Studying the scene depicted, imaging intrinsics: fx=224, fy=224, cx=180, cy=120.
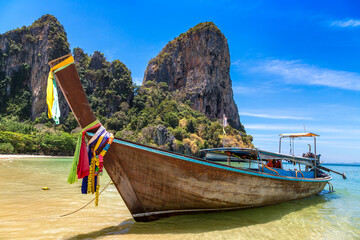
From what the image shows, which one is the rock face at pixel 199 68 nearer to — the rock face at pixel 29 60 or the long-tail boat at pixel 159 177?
the rock face at pixel 29 60

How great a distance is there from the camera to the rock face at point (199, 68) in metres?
88.6

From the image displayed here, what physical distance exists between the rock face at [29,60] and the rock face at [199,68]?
1502 inches

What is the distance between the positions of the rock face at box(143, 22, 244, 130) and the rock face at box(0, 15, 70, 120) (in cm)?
3816

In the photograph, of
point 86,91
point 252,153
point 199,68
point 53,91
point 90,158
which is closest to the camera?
point 53,91

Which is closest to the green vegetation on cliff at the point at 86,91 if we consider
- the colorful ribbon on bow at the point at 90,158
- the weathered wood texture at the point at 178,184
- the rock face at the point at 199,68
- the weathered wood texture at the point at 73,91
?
the rock face at the point at 199,68

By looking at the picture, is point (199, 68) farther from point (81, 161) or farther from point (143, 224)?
point (81, 161)

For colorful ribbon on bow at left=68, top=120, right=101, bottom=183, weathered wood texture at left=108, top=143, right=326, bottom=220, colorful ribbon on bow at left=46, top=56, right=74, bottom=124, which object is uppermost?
colorful ribbon on bow at left=46, top=56, right=74, bottom=124

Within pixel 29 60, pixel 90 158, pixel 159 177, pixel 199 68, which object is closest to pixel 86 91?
pixel 29 60

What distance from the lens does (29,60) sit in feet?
211

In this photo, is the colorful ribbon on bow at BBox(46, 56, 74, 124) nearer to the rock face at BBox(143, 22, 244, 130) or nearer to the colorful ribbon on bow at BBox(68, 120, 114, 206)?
the colorful ribbon on bow at BBox(68, 120, 114, 206)

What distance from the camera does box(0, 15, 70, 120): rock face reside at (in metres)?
60.9

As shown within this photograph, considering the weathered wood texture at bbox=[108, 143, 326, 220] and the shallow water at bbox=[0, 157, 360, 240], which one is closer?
the shallow water at bbox=[0, 157, 360, 240]

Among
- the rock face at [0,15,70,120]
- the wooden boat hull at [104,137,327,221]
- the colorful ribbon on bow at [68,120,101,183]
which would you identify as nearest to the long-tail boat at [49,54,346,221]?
the wooden boat hull at [104,137,327,221]

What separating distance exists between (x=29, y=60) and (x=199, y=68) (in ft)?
188
